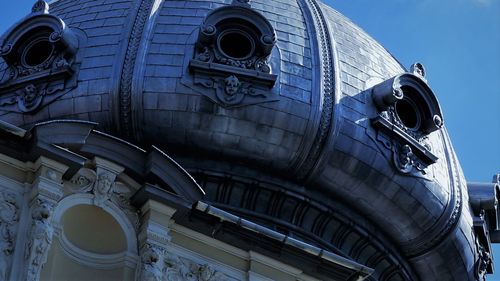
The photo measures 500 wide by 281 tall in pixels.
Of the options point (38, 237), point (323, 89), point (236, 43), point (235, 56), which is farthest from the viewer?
point (323, 89)

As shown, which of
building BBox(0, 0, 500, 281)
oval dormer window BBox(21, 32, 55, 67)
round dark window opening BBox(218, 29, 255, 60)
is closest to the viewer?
building BBox(0, 0, 500, 281)

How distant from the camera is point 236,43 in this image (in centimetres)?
3784

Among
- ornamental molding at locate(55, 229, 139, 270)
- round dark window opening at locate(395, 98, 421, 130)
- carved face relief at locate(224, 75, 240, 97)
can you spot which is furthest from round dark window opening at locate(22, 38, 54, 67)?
ornamental molding at locate(55, 229, 139, 270)

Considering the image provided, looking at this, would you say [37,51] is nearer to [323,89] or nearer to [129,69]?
[129,69]

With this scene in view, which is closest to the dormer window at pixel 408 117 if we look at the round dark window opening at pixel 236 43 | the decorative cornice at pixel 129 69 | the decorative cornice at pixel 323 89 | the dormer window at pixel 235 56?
the decorative cornice at pixel 323 89

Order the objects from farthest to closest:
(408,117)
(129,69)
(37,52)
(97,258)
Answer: (408,117), (37,52), (129,69), (97,258)

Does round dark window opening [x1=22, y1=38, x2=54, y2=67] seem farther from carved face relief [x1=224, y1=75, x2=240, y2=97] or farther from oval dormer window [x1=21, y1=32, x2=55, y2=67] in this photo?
carved face relief [x1=224, y1=75, x2=240, y2=97]

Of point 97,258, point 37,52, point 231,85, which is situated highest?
point 37,52

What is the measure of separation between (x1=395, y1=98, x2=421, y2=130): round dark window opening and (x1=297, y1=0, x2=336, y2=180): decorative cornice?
1737 millimetres

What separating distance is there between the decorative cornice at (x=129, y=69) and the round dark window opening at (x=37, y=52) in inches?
70.7

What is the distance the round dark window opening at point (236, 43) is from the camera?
37.6m

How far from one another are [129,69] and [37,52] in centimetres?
242

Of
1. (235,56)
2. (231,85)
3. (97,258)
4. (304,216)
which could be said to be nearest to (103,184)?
(97,258)

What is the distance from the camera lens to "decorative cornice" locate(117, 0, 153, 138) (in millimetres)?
36469
